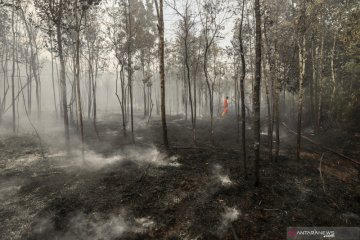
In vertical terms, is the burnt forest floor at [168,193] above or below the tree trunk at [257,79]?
below

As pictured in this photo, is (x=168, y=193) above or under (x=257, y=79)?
under

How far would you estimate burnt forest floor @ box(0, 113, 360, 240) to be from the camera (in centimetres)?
705

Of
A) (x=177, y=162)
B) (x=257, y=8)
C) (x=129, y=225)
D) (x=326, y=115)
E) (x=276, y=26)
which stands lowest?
(x=129, y=225)

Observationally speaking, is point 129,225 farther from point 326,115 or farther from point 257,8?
point 326,115

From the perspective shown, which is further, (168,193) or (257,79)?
(168,193)

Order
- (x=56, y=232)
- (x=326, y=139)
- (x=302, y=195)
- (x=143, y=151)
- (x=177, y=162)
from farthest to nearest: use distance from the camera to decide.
A: (x=326, y=139) < (x=143, y=151) < (x=177, y=162) < (x=302, y=195) < (x=56, y=232)

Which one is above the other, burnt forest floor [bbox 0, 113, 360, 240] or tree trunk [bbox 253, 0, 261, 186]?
tree trunk [bbox 253, 0, 261, 186]

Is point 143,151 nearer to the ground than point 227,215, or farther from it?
farther from it

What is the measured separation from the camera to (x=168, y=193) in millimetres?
8984

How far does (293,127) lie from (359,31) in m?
10.9

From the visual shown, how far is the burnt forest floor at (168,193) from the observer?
7.05m

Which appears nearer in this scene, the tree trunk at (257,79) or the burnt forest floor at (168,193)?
the burnt forest floor at (168,193)

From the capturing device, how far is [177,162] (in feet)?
39.5

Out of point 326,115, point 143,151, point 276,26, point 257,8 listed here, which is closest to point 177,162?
point 143,151
